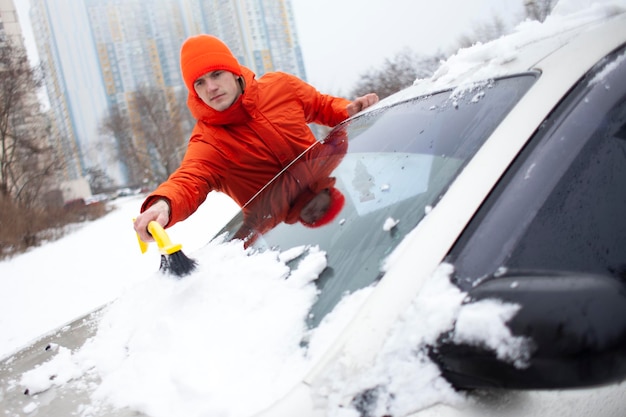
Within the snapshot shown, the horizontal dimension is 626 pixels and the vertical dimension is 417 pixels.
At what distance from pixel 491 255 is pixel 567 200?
0.78ft

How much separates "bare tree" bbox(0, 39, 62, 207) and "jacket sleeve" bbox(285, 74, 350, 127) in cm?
1702

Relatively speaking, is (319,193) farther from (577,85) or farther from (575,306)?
(575,306)

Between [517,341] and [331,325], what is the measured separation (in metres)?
0.36

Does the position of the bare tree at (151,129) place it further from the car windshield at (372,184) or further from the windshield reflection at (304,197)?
the car windshield at (372,184)

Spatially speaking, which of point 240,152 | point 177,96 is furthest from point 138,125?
point 240,152

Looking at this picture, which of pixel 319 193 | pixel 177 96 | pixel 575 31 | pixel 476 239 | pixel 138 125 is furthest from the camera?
pixel 177 96

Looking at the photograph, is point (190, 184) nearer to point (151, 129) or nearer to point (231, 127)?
point (231, 127)

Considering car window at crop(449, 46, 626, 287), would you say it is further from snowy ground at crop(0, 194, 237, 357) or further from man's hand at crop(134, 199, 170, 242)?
snowy ground at crop(0, 194, 237, 357)

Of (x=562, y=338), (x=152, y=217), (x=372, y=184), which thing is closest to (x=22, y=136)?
(x=152, y=217)

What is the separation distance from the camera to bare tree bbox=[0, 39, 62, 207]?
1611cm

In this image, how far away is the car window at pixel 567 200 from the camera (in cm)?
92

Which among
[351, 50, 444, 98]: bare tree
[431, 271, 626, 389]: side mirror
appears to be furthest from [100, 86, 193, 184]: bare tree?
[431, 271, 626, 389]: side mirror

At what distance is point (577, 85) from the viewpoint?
1.08 m

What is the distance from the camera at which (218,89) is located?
234 cm
